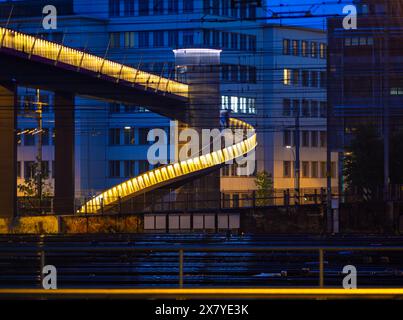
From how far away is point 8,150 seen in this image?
5272 centimetres

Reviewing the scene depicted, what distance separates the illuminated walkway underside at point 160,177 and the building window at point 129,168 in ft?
105

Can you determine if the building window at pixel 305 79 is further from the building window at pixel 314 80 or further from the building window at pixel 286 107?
the building window at pixel 286 107

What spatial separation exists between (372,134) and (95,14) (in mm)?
44374

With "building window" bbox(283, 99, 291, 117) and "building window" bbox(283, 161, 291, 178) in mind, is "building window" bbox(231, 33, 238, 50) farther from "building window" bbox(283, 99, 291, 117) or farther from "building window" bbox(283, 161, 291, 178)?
"building window" bbox(283, 161, 291, 178)

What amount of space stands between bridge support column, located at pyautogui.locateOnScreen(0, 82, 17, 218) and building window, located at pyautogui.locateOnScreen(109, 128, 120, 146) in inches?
2015

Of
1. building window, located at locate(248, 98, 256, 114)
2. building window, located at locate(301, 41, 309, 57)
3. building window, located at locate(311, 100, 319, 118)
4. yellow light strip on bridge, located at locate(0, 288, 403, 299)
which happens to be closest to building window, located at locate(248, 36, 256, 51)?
building window, located at locate(248, 98, 256, 114)

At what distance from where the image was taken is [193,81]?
252 ft

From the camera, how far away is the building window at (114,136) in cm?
10456

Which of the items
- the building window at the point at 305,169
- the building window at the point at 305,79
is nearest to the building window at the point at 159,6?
the building window at the point at 305,79

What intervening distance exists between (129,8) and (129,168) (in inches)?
623

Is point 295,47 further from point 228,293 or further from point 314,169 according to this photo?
point 228,293

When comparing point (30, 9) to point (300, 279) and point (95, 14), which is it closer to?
point (95, 14)

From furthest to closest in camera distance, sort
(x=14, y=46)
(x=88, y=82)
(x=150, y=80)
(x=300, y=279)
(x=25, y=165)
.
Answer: (x=25, y=165), (x=150, y=80), (x=88, y=82), (x=14, y=46), (x=300, y=279)
